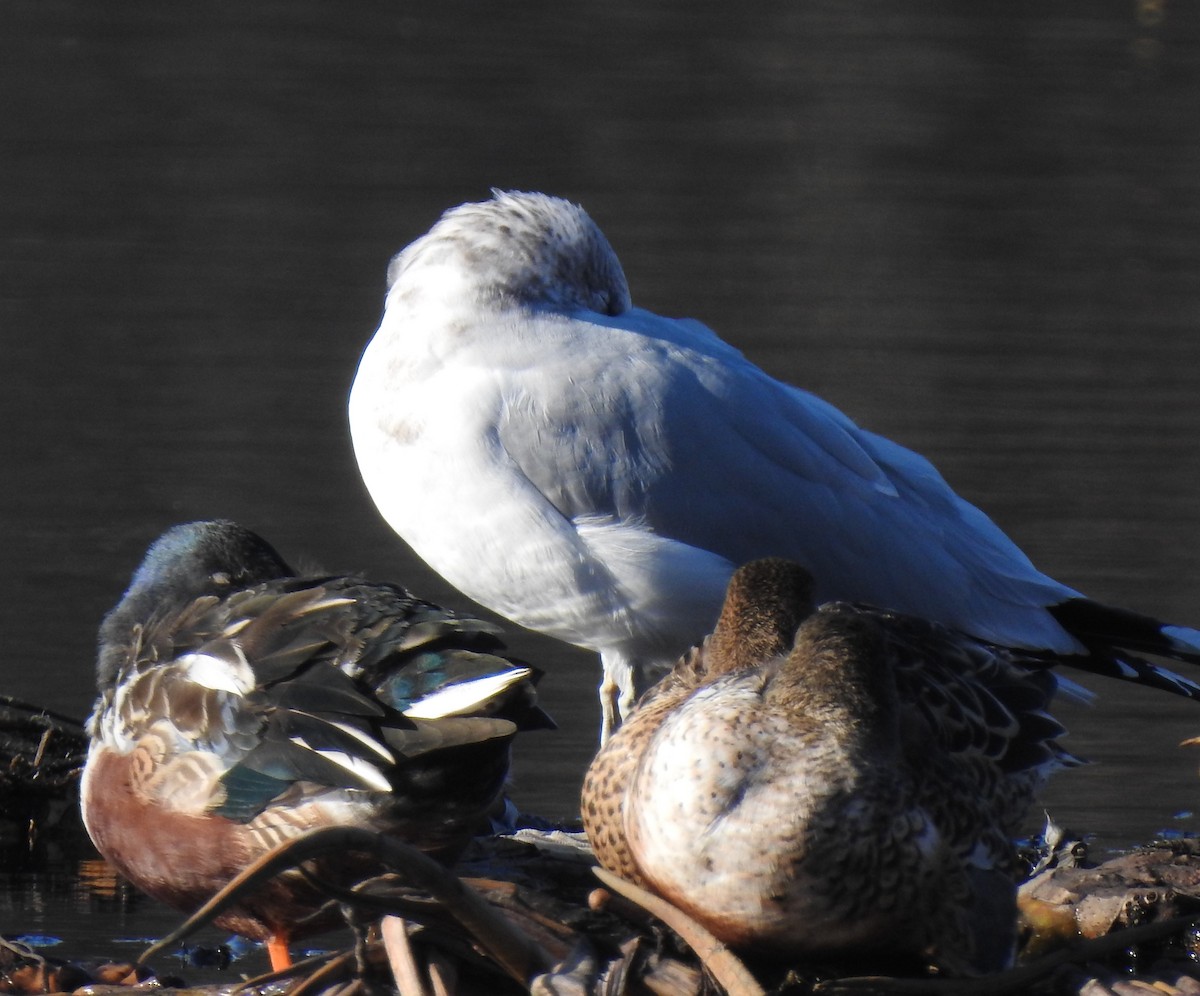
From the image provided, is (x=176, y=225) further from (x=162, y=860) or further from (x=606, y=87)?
(x=162, y=860)

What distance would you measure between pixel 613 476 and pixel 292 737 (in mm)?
1486

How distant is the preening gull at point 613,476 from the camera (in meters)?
5.41

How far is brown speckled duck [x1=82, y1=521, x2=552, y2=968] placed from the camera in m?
4.13

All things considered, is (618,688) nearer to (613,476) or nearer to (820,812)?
(613,476)

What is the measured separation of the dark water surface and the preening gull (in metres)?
0.52

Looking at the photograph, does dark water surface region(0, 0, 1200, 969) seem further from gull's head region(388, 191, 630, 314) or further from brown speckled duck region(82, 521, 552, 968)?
brown speckled duck region(82, 521, 552, 968)

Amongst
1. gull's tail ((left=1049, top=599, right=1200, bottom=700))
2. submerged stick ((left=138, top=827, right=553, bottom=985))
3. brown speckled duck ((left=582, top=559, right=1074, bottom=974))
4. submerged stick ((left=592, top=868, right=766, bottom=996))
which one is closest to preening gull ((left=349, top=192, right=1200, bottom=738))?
gull's tail ((left=1049, top=599, right=1200, bottom=700))

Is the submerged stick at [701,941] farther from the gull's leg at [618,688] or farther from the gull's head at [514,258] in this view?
the gull's head at [514,258]

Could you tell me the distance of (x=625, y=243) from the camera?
12.5 metres

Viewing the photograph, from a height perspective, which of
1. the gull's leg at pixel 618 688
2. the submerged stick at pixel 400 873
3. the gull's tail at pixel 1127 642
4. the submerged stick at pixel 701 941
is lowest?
the gull's leg at pixel 618 688

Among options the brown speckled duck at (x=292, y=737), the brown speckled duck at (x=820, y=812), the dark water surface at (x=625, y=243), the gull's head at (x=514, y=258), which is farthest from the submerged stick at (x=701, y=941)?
the gull's head at (x=514, y=258)

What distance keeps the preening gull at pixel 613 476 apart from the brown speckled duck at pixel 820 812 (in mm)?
1277

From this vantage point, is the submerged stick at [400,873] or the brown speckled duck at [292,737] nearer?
the submerged stick at [400,873]

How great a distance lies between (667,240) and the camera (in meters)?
12.8
